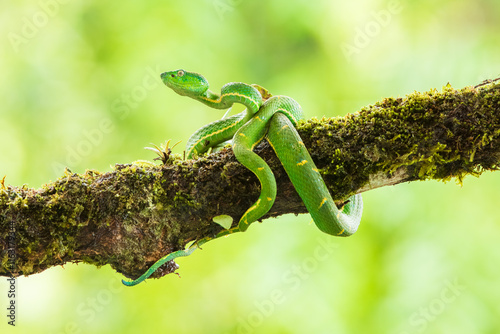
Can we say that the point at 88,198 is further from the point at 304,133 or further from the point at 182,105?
the point at 182,105

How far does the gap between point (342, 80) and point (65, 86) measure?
3.01 meters

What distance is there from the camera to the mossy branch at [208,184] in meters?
1.98

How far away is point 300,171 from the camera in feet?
6.52

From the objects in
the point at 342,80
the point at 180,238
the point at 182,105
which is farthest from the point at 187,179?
the point at 342,80

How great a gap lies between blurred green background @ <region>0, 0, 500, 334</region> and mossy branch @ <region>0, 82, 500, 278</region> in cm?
231

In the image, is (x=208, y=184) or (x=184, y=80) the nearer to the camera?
(x=208, y=184)

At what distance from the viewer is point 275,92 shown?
180 inches

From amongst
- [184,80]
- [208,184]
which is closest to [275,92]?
[184,80]

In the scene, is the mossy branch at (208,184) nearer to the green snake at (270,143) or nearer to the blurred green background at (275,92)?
the green snake at (270,143)

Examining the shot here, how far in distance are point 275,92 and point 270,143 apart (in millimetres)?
2499

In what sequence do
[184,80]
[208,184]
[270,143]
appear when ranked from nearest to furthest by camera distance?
1. [208,184]
2. [270,143]
3. [184,80]

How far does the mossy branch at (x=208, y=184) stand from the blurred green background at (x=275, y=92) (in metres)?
2.31

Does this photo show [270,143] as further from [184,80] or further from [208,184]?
[184,80]

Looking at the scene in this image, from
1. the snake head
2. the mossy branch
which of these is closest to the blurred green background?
the snake head
